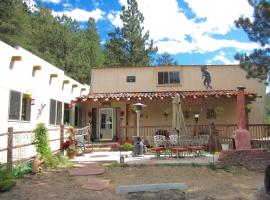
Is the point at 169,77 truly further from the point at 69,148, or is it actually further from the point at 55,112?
the point at 69,148

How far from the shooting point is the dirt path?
26.8 feet

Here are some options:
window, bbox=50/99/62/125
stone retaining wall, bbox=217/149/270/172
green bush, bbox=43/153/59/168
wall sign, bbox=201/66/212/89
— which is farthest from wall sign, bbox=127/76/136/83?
green bush, bbox=43/153/59/168

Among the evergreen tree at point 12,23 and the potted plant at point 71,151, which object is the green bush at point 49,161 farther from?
the evergreen tree at point 12,23

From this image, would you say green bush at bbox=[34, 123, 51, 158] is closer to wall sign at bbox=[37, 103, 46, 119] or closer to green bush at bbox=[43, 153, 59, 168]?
green bush at bbox=[43, 153, 59, 168]

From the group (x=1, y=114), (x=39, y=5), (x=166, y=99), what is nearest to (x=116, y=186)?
(x=1, y=114)

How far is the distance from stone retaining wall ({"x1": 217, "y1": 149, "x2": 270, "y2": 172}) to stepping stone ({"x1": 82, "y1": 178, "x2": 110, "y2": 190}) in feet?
14.1

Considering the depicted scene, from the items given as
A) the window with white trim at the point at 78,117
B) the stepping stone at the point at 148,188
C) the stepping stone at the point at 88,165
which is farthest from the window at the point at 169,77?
the stepping stone at the point at 148,188

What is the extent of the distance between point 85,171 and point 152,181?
2.21m

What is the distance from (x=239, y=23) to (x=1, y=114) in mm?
10553

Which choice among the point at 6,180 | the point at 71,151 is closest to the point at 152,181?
the point at 6,180

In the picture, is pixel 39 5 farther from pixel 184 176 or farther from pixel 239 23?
pixel 184 176

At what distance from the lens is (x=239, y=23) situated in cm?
1587

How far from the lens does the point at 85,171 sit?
1079cm

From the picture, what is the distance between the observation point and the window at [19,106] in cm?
1176
